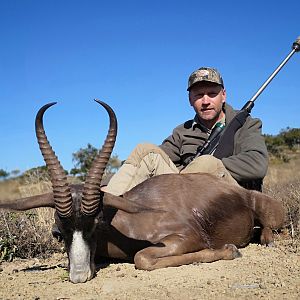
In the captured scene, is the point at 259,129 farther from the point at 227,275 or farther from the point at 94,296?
the point at 94,296

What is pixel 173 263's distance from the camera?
4.89 metres

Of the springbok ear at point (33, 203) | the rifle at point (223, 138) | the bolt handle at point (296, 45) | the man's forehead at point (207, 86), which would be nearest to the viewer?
the springbok ear at point (33, 203)

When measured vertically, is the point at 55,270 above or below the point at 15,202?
below

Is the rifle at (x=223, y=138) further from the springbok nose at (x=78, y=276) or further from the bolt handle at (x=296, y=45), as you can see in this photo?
the springbok nose at (x=78, y=276)

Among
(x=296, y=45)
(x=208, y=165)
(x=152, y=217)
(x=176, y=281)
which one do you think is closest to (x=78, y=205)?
(x=152, y=217)

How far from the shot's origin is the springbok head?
457cm

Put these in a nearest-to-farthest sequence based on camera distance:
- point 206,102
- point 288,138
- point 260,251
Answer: point 260,251, point 206,102, point 288,138

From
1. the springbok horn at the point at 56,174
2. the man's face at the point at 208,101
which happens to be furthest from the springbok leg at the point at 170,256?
the man's face at the point at 208,101

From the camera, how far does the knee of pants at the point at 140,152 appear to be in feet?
22.2

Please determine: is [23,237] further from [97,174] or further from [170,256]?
[170,256]

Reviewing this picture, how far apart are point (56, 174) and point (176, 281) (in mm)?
1561

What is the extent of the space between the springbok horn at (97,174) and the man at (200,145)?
1757 mm

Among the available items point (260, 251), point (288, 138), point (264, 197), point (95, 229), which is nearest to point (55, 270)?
point (95, 229)

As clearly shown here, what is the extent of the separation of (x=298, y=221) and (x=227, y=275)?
3000 mm
